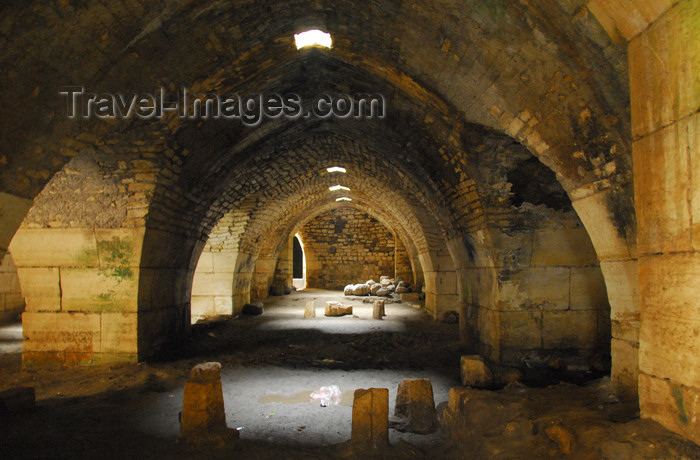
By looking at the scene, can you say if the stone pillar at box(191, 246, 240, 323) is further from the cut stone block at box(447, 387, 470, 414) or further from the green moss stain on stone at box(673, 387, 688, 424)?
the green moss stain on stone at box(673, 387, 688, 424)

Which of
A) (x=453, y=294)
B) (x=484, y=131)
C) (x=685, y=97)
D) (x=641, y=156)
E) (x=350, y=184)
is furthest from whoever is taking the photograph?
(x=350, y=184)

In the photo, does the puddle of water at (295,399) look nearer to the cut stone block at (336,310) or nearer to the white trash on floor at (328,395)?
→ the white trash on floor at (328,395)

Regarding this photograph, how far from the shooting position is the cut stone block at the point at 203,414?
12.1 feet

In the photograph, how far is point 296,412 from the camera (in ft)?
15.4

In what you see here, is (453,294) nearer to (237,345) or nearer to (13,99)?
(237,345)

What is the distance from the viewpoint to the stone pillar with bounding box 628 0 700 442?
2291 mm

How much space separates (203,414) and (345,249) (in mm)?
18833

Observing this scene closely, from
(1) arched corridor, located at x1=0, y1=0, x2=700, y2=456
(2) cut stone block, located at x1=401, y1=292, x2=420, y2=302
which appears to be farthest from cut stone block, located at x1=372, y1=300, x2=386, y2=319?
(2) cut stone block, located at x1=401, y1=292, x2=420, y2=302

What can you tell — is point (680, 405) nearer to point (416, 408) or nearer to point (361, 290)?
point (416, 408)

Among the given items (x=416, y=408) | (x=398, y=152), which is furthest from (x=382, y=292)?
(x=416, y=408)

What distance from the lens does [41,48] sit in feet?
10.4

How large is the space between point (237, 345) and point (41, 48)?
6.33 meters

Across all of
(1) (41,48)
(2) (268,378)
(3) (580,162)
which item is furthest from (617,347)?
(1) (41,48)

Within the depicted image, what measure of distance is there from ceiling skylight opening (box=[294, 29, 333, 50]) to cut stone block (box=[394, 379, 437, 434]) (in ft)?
13.6
